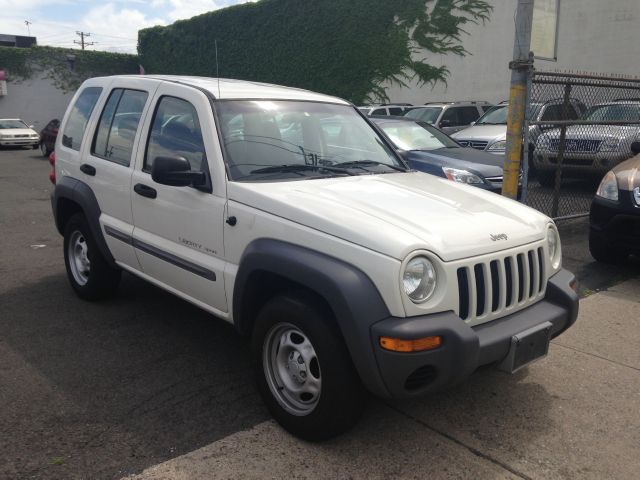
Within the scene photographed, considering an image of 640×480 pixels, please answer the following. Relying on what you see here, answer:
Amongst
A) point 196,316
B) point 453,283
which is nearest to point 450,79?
point 196,316

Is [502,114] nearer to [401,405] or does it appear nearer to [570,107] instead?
[570,107]

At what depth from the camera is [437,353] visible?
264cm

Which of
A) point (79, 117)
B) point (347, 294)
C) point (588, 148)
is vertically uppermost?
point (79, 117)

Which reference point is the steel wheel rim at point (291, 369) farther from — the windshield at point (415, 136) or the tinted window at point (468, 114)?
the tinted window at point (468, 114)

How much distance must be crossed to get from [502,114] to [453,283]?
36.0 ft

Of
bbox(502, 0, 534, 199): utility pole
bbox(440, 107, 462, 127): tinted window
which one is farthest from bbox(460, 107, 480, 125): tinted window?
bbox(502, 0, 534, 199): utility pole

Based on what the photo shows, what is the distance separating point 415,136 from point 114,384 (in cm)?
627

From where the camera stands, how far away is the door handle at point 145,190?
12.9ft

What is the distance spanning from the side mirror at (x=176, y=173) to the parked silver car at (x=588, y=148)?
6.13 m

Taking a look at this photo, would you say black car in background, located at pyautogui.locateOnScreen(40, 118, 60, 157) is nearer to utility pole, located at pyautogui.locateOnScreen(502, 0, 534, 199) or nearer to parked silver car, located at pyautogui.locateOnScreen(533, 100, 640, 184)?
parked silver car, located at pyautogui.locateOnScreen(533, 100, 640, 184)

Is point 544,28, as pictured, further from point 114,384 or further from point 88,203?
point 114,384

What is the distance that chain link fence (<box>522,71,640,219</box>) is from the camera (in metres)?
7.86

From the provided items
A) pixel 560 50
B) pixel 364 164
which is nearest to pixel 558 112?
pixel 364 164

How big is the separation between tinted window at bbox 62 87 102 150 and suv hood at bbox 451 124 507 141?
806cm
